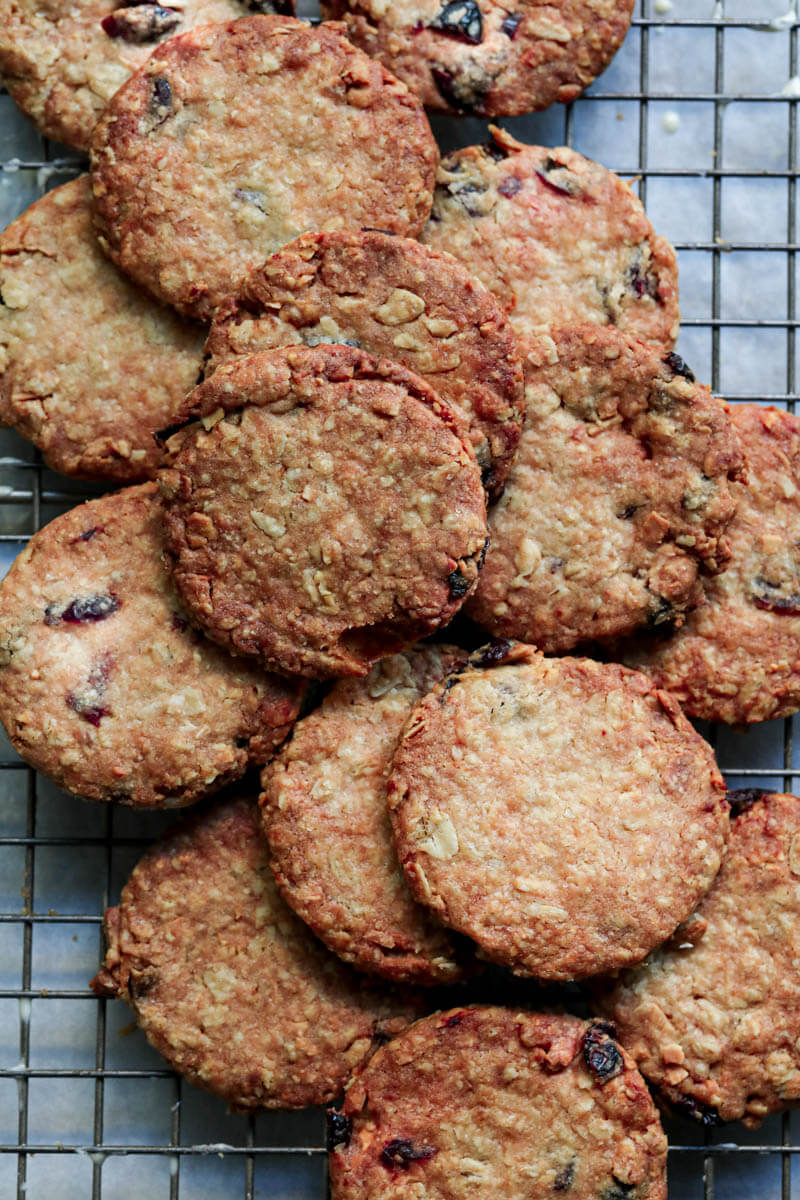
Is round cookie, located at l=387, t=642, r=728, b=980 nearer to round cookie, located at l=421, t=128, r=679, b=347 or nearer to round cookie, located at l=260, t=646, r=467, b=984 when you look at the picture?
round cookie, located at l=260, t=646, r=467, b=984

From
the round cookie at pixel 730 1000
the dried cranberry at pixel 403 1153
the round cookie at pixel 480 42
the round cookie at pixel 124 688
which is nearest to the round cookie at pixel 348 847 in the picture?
the round cookie at pixel 124 688

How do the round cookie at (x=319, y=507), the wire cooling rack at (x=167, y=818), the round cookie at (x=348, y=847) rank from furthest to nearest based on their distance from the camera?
the wire cooling rack at (x=167, y=818)
the round cookie at (x=348, y=847)
the round cookie at (x=319, y=507)

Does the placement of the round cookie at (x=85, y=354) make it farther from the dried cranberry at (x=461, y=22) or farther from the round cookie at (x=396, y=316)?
the dried cranberry at (x=461, y=22)

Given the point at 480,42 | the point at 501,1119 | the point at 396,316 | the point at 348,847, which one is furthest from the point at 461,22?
the point at 501,1119

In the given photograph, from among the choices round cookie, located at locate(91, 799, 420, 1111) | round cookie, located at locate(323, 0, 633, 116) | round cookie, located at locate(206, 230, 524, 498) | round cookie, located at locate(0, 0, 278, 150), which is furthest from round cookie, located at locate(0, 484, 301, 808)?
round cookie, located at locate(323, 0, 633, 116)

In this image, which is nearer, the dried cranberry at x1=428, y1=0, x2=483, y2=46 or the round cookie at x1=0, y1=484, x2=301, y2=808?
the round cookie at x1=0, y1=484, x2=301, y2=808

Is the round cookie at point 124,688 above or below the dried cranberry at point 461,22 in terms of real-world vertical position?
below
